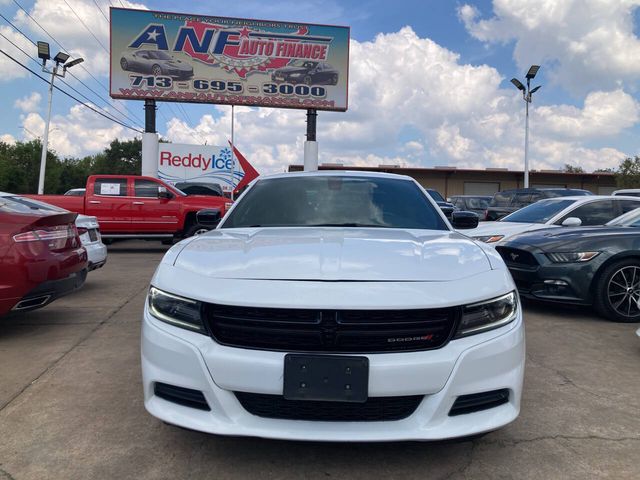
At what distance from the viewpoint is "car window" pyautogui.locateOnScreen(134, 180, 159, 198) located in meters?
12.5

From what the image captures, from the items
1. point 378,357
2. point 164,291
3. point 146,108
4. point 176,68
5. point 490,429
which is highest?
point 176,68

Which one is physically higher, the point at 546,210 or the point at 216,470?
the point at 546,210

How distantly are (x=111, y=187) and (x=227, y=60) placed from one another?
31.6 feet

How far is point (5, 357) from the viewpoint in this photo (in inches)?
164

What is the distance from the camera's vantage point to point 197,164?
2445 cm

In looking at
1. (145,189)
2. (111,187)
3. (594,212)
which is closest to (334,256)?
(594,212)

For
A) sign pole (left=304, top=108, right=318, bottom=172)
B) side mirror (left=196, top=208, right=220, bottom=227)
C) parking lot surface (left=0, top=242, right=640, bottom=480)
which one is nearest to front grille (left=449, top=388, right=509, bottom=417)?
parking lot surface (left=0, top=242, right=640, bottom=480)

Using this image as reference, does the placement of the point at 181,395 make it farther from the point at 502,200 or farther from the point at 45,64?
the point at 45,64

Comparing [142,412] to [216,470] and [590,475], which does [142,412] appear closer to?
[216,470]

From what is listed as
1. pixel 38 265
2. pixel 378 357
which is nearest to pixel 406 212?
pixel 378 357

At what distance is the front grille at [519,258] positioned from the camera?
5744 millimetres

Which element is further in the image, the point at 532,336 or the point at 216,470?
the point at 532,336

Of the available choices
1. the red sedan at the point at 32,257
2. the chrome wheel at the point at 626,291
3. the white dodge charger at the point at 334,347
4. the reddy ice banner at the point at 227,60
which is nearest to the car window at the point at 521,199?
the chrome wheel at the point at 626,291

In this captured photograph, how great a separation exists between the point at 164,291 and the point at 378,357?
3.51ft
